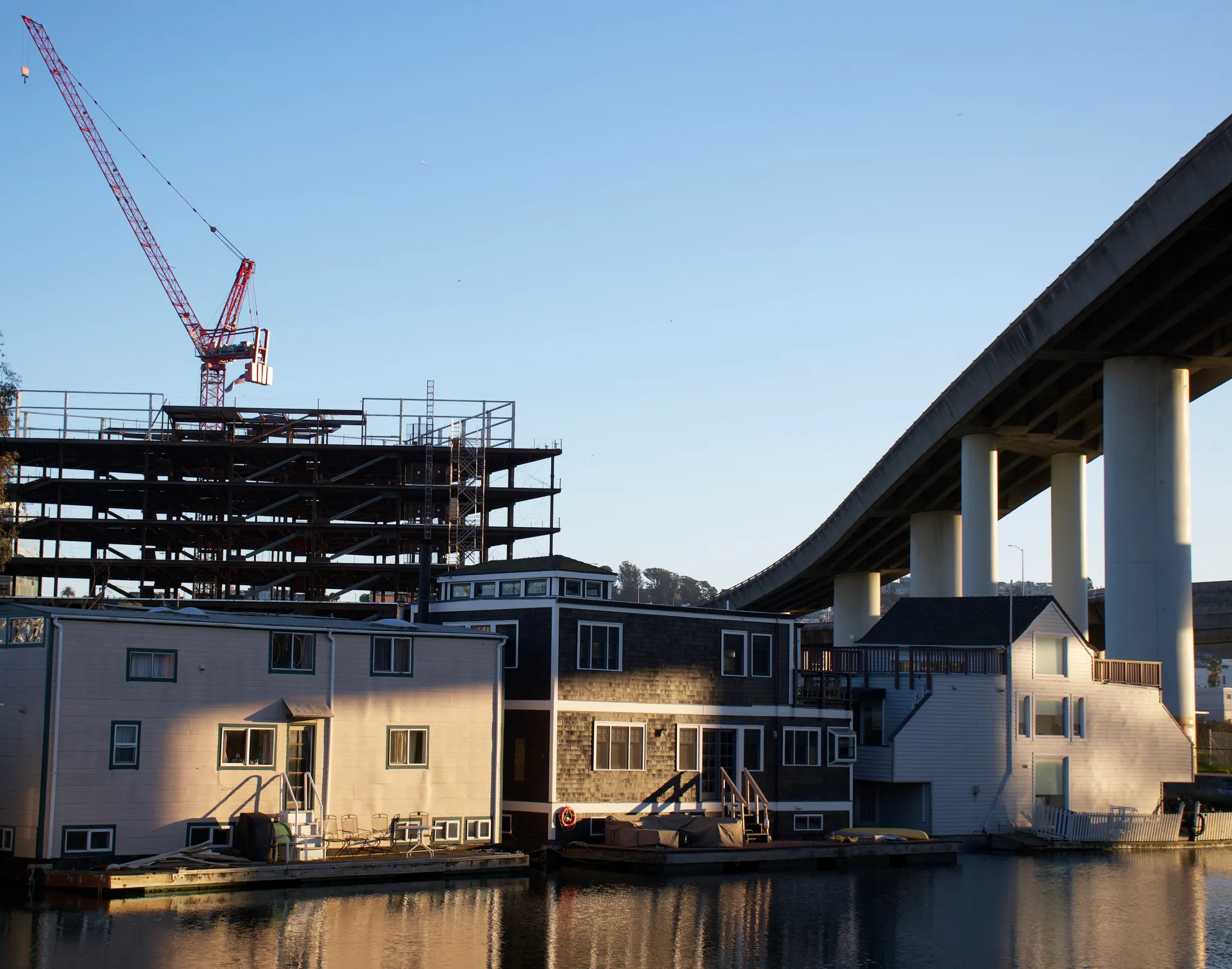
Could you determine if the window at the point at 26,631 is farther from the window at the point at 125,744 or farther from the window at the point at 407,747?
the window at the point at 407,747

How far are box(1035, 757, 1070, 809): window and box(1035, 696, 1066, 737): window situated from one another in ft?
3.38

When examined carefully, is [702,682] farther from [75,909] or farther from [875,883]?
[75,909]

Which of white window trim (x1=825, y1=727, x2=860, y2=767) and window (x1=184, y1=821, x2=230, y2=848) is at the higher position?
white window trim (x1=825, y1=727, x2=860, y2=767)

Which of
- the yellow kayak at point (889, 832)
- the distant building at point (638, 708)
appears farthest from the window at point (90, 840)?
the yellow kayak at point (889, 832)

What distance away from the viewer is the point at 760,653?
54500 mm

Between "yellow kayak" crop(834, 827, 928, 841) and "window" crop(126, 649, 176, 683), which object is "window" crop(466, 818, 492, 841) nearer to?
"window" crop(126, 649, 176, 683)

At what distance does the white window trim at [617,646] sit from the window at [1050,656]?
19764 millimetres

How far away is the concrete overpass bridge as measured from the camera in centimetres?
6481

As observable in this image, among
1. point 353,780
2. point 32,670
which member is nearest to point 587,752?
point 353,780

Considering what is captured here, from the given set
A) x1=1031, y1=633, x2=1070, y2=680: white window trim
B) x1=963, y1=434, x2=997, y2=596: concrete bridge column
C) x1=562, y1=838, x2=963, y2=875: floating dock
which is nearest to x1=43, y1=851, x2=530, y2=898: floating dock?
x1=562, y1=838, x2=963, y2=875: floating dock

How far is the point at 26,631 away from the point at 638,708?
20.0 metres

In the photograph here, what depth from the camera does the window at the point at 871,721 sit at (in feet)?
194

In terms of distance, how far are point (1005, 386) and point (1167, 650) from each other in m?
18.4

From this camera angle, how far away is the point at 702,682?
173 ft
